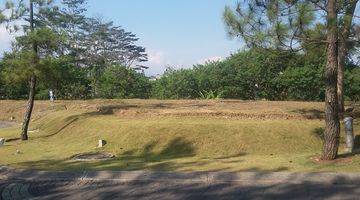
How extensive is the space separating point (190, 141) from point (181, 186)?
4630mm

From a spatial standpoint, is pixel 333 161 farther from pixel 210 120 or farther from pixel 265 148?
pixel 210 120

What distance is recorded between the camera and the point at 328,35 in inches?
405

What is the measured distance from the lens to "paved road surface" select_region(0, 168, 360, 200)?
8.20 meters

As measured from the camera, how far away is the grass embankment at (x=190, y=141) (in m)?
11.1

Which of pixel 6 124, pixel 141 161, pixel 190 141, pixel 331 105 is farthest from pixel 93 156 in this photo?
pixel 6 124

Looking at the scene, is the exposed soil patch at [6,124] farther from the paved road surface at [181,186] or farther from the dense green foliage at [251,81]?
the paved road surface at [181,186]

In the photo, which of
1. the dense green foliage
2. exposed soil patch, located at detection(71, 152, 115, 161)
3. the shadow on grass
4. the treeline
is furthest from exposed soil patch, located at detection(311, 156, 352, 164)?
the dense green foliage

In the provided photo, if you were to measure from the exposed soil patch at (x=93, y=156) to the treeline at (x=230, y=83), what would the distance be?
48.4ft

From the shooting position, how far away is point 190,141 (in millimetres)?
13453

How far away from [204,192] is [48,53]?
34.6 ft

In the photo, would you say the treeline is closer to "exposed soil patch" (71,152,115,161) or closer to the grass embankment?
the grass embankment

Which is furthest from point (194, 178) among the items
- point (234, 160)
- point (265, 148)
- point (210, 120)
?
point (210, 120)

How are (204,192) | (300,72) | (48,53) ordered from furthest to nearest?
(300,72)
(48,53)
(204,192)

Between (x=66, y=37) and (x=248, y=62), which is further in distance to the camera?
(x=248, y=62)
